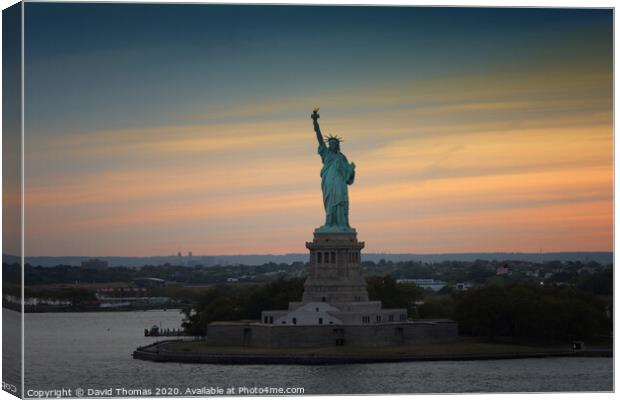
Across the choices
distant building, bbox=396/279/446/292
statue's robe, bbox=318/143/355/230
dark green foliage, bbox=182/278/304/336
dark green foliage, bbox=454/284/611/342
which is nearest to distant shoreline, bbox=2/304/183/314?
dark green foliage, bbox=182/278/304/336

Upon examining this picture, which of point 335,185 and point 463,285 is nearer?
point 335,185

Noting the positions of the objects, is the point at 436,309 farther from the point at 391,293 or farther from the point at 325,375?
the point at 325,375

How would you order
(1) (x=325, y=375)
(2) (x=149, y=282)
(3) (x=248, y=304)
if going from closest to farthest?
1. (1) (x=325, y=375)
2. (3) (x=248, y=304)
3. (2) (x=149, y=282)

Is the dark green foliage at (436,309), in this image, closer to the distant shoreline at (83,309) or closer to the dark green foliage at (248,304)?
the dark green foliage at (248,304)

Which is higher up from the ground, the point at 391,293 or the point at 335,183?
the point at 335,183

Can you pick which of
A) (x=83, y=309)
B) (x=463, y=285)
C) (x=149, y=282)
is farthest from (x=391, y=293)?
(x=149, y=282)

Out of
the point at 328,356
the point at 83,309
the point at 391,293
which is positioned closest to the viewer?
the point at 328,356
